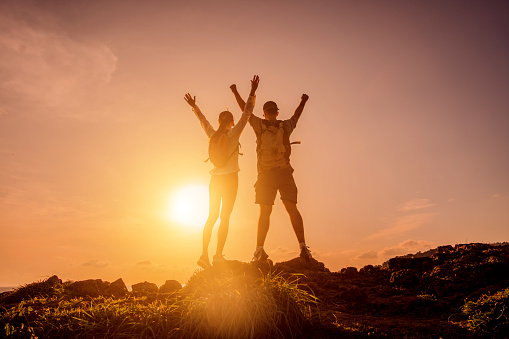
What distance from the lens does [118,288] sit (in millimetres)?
7168

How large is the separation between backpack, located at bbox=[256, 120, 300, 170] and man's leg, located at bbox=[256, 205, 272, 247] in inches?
35.4

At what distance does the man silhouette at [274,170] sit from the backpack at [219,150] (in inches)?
49.1

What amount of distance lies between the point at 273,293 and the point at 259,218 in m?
3.24

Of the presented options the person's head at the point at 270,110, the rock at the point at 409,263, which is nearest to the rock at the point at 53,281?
the person's head at the point at 270,110

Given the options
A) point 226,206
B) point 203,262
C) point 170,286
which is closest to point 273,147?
point 226,206

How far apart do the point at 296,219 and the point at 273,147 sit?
63.3 inches

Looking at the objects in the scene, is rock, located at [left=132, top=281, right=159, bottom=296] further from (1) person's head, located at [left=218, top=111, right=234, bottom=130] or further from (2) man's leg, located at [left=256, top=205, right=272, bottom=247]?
(1) person's head, located at [left=218, top=111, right=234, bottom=130]

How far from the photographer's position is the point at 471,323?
4320 mm

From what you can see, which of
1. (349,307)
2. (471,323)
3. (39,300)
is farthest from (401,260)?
(39,300)

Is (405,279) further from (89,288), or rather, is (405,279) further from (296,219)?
(89,288)

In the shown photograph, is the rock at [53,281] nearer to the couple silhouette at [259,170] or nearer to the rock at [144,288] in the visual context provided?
the rock at [144,288]

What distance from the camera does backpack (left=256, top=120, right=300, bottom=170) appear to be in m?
7.64

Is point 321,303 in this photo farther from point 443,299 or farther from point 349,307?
point 443,299

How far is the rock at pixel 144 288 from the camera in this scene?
6.73 metres
